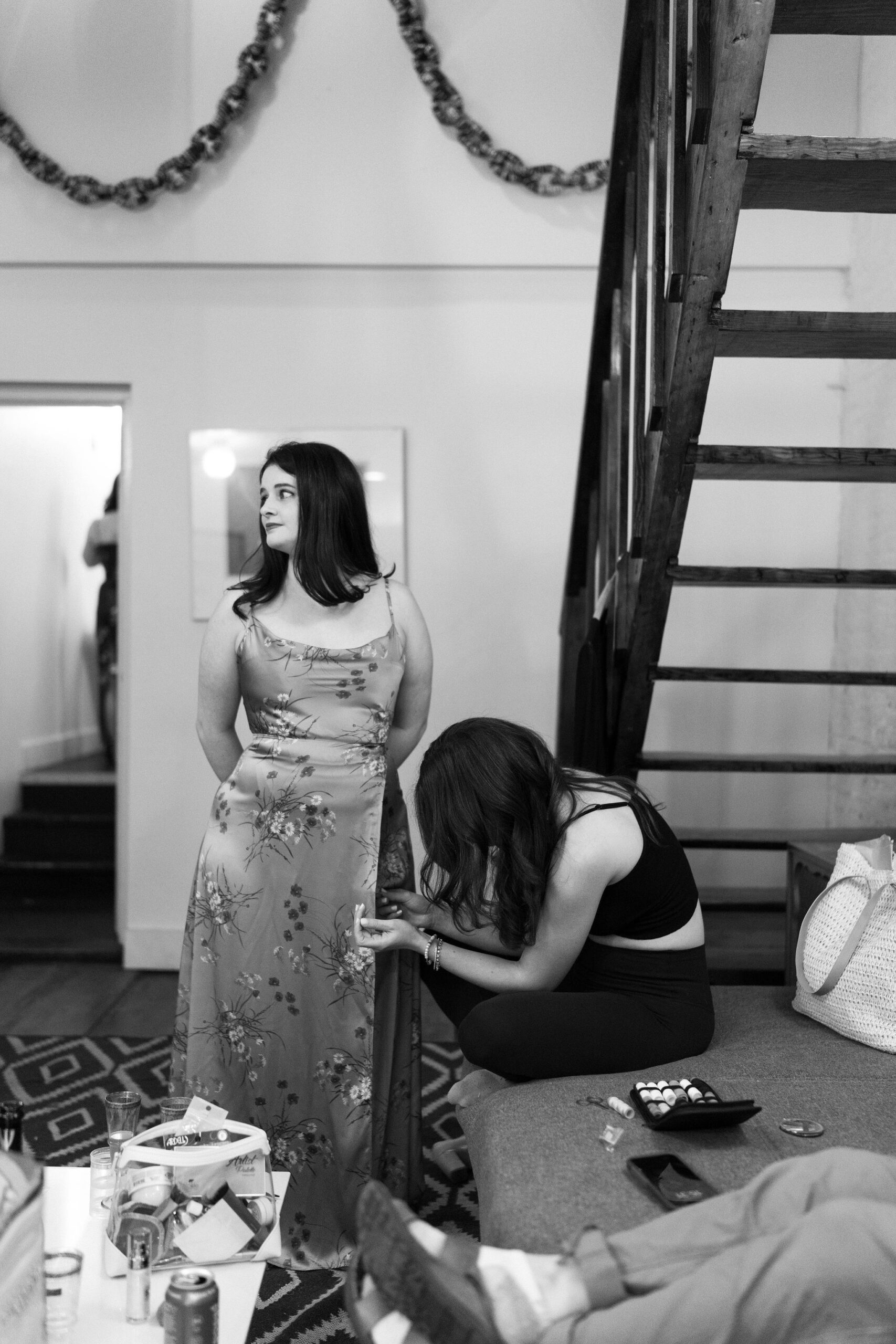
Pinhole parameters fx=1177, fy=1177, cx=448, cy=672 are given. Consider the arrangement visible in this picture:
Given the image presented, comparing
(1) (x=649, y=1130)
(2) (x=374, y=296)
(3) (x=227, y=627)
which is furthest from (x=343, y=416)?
(1) (x=649, y=1130)

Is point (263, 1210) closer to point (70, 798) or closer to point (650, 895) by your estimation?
point (650, 895)

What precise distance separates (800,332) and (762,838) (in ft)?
4.69

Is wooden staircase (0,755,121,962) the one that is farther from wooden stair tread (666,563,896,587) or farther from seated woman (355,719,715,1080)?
wooden stair tread (666,563,896,587)

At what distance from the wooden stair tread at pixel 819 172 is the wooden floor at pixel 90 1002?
2.47 metres

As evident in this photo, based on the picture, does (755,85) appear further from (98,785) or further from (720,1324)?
(98,785)

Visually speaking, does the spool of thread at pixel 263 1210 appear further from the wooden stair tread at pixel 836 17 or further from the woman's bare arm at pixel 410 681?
the wooden stair tread at pixel 836 17

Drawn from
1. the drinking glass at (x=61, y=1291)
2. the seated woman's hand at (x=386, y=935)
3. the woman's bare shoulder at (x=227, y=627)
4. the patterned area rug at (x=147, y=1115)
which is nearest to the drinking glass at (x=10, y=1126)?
the drinking glass at (x=61, y=1291)

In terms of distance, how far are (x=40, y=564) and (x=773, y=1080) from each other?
17.1ft

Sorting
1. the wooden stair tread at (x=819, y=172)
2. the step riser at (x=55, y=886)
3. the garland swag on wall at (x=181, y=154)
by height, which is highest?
the garland swag on wall at (x=181, y=154)

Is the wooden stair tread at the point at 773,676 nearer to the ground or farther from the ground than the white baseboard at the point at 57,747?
farther from the ground

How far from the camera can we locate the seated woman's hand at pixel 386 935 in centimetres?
212

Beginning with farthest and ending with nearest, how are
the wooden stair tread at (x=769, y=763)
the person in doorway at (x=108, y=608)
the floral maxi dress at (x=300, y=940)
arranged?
1. the person in doorway at (x=108, y=608)
2. the wooden stair tread at (x=769, y=763)
3. the floral maxi dress at (x=300, y=940)

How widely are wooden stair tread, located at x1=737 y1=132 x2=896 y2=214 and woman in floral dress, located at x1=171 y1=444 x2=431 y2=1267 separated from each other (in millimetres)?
863

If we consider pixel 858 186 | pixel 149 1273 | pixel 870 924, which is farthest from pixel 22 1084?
pixel 858 186
